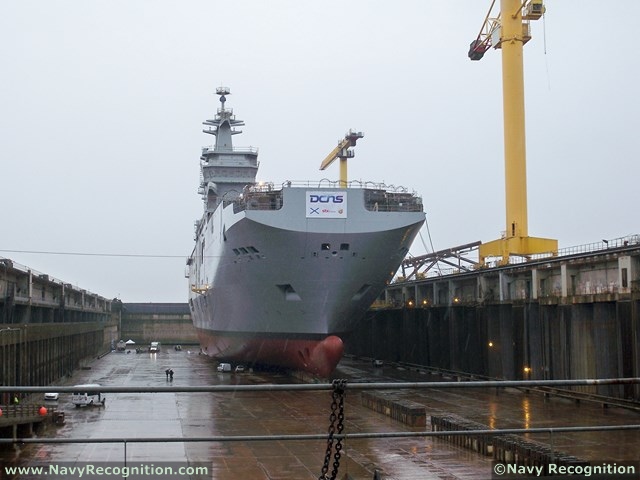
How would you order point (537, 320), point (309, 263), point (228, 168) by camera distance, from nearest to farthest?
point (309, 263), point (537, 320), point (228, 168)

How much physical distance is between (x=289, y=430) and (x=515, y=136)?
942 inches

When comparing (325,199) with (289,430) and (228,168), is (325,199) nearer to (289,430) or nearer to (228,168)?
(289,430)

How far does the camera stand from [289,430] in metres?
18.8

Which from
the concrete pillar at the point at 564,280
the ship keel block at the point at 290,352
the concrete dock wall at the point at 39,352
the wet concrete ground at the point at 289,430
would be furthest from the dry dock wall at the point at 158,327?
the concrete pillar at the point at 564,280

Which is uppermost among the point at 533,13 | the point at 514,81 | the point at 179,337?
the point at 533,13

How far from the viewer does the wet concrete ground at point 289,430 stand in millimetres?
13445

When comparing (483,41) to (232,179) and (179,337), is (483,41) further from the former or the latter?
(179,337)

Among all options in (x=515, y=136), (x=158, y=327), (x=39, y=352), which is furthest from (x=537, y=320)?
(x=158, y=327)

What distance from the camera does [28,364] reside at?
1172 inches

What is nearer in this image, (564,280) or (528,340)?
(564,280)

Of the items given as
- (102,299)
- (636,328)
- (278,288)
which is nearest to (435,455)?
(636,328)

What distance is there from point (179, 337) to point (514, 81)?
6610cm

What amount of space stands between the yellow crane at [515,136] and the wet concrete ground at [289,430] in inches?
381

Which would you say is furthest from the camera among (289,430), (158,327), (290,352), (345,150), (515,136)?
(158,327)
